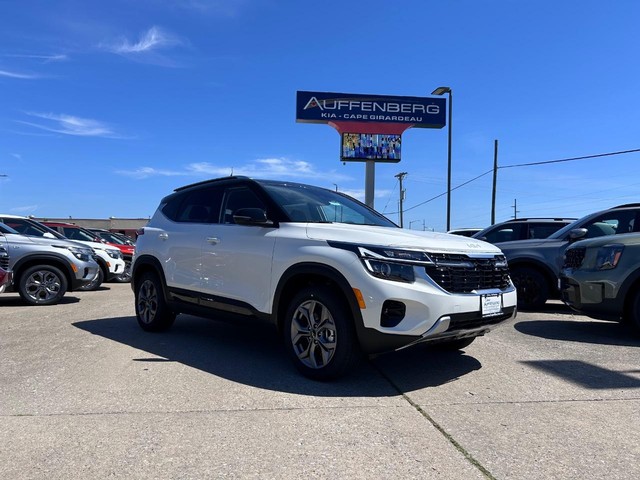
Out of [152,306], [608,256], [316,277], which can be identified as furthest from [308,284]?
[608,256]

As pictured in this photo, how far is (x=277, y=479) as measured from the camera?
2.69 m

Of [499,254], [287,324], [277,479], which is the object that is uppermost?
[499,254]

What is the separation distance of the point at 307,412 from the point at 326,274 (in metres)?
1.13

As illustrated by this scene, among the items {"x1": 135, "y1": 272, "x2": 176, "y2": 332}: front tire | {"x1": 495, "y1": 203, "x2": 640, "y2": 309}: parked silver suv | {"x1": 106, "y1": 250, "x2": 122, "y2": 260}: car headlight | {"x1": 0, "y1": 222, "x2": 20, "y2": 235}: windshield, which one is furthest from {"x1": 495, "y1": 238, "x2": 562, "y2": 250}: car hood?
{"x1": 106, "y1": 250, "x2": 122, "y2": 260}: car headlight

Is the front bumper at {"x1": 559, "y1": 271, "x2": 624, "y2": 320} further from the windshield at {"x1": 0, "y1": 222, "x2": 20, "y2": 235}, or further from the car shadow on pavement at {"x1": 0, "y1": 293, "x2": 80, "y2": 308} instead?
the windshield at {"x1": 0, "y1": 222, "x2": 20, "y2": 235}

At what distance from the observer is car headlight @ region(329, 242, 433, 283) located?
4004 mm

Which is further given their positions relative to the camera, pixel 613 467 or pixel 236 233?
pixel 236 233

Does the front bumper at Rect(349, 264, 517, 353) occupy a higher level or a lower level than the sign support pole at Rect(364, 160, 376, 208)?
lower

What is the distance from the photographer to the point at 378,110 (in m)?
26.1

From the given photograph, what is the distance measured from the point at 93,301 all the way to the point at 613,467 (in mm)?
9638

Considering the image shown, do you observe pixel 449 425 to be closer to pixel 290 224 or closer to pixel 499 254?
pixel 499 254

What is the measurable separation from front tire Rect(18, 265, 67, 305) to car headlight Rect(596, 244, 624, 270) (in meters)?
8.94

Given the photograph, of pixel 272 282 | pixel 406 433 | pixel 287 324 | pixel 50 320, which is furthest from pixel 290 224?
pixel 50 320

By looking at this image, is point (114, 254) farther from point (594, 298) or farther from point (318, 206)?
point (594, 298)
